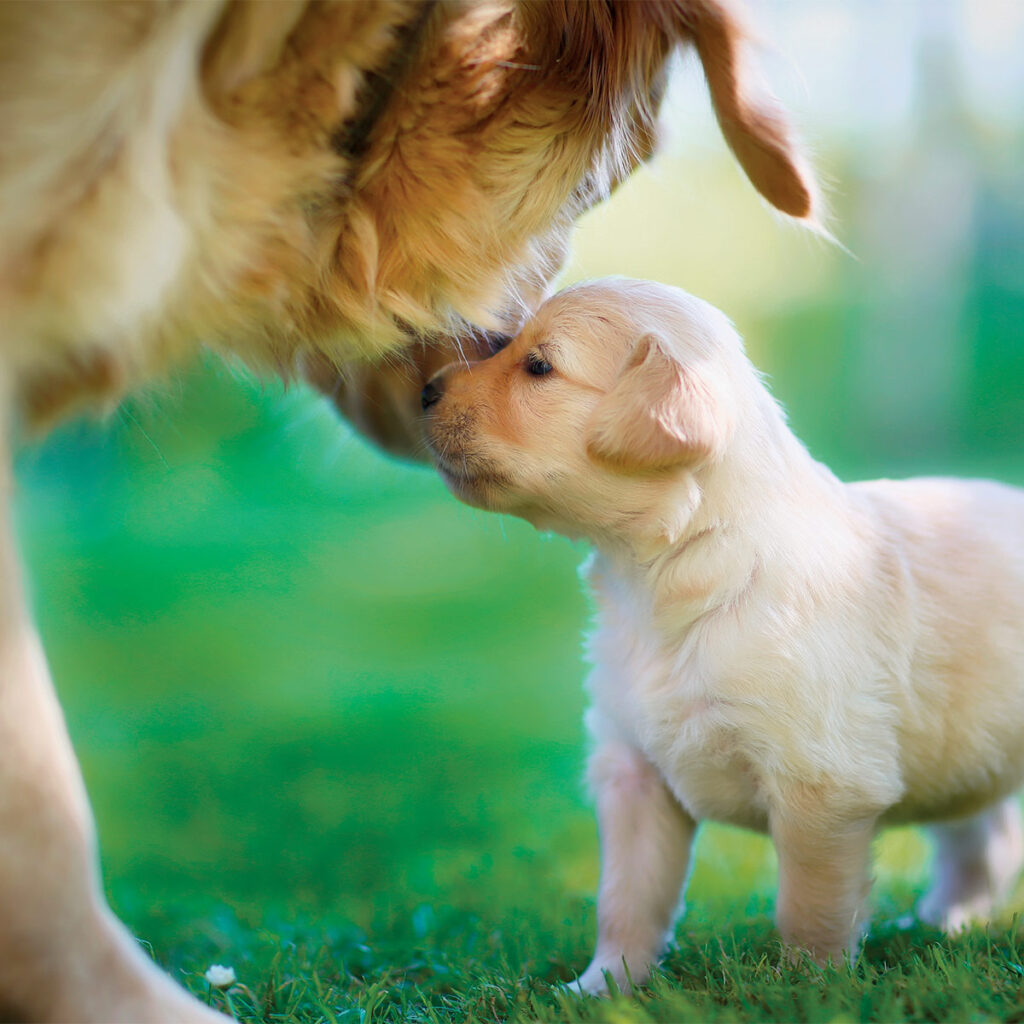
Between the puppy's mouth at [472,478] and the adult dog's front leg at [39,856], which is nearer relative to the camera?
the adult dog's front leg at [39,856]

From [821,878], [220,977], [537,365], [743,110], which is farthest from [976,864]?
[743,110]

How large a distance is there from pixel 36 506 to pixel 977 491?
220 inches

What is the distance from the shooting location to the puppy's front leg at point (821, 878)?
183cm

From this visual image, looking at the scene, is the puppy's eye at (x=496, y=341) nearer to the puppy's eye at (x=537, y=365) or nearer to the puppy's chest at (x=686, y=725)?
the puppy's eye at (x=537, y=365)

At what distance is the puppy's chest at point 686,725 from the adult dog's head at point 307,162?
1.95 ft

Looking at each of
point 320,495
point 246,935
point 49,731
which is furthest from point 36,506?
point 49,731

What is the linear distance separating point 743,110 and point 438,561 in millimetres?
4413

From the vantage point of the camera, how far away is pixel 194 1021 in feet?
4.67

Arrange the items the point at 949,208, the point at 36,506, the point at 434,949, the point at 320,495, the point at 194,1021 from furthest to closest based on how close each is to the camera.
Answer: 1. the point at 949,208
2. the point at 320,495
3. the point at 36,506
4. the point at 434,949
5. the point at 194,1021

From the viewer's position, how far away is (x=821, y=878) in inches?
72.5

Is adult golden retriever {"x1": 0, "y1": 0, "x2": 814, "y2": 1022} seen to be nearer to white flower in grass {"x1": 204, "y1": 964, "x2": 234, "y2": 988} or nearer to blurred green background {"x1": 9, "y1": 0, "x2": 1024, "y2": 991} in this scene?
blurred green background {"x1": 9, "y1": 0, "x2": 1024, "y2": 991}

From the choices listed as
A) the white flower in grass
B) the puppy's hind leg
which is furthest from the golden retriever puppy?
the white flower in grass

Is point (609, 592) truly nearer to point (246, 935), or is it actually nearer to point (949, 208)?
point (246, 935)

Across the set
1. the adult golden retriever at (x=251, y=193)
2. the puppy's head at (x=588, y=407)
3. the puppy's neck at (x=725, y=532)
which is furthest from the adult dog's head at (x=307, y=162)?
the puppy's neck at (x=725, y=532)
